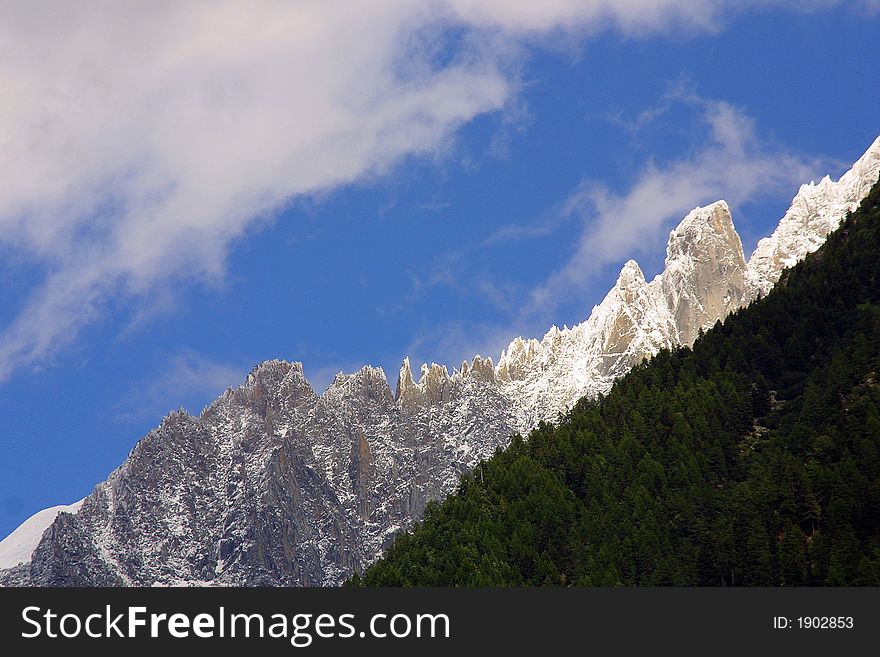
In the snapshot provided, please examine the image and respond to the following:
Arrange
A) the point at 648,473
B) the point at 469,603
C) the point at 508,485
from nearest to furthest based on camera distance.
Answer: the point at 469,603
the point at 648,473
the point at 508,485

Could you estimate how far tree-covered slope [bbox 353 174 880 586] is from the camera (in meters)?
118

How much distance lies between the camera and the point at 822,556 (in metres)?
111

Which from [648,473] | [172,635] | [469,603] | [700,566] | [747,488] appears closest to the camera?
[172,635]

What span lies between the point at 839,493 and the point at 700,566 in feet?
49.9

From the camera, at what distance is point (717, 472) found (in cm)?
14450

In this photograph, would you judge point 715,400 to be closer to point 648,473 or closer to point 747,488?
point 648,473

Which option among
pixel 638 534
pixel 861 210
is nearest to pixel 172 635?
pixel 638 534

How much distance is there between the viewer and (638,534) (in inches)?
5271

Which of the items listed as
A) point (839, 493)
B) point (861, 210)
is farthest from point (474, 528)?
point (861, 210)

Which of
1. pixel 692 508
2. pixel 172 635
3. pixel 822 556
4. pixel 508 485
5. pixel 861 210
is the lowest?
pixel 172 635

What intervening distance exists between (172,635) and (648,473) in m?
90.5

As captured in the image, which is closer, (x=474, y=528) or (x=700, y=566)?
(x=700, y=566)

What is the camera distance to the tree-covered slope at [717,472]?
118 meters

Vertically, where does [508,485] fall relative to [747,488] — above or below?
above
